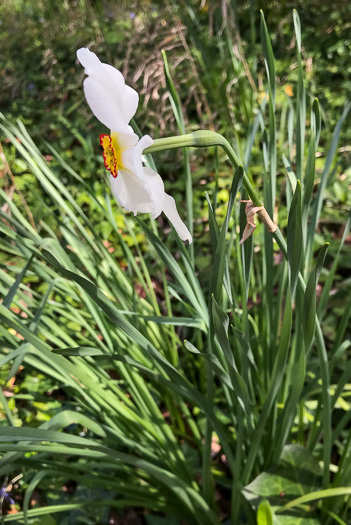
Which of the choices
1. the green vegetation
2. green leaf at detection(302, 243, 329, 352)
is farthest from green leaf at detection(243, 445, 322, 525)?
green leaf at detection(302, 243, 329, 352)

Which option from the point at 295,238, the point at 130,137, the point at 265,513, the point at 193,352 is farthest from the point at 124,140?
the point at 265,513

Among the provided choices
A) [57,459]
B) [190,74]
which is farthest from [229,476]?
[190,74]

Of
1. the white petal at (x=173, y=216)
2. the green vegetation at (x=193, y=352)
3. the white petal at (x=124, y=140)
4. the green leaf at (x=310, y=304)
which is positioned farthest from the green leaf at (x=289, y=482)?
the white petal at (x=124, y=140)

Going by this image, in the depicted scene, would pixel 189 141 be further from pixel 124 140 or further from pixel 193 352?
pixel 193 352

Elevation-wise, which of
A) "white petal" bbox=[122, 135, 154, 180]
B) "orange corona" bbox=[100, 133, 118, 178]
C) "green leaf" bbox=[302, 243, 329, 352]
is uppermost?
"orange corona" bbox=[100, 133, 118, 178]

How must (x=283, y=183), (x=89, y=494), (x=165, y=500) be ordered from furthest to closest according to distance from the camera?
1. (x=283, y=183)
2. (x=89, y=494)
3. (x=165, y=500)

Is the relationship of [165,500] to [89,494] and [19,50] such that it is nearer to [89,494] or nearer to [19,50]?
[89,494]

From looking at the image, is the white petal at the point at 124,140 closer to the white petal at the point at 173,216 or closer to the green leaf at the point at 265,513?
the white petal at the point at 173,216

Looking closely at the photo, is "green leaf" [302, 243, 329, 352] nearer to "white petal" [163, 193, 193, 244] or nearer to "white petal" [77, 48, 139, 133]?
"white petal" [163, 193, 193, 244]
